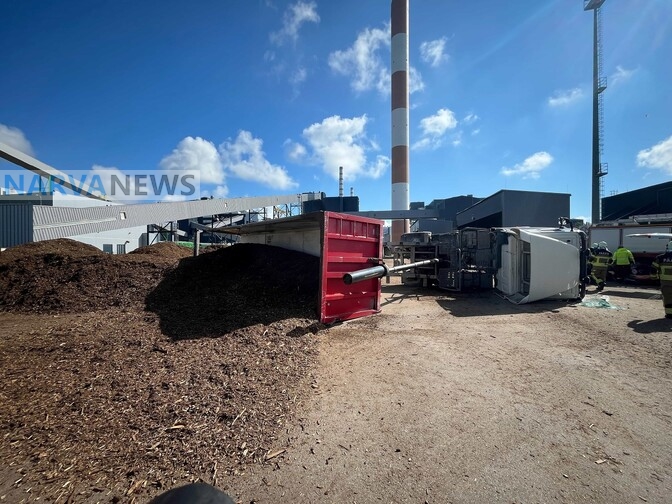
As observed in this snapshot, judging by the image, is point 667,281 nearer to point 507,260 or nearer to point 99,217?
point 507,260

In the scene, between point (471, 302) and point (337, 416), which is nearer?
point (337, 416)

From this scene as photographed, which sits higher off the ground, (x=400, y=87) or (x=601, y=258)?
(x=400, y=87)

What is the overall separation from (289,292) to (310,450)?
3991 millimetres

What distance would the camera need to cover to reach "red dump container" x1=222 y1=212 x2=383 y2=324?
553 cm

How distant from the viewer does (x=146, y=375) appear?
321 centimetres

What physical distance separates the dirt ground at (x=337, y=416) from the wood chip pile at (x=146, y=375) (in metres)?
0.02

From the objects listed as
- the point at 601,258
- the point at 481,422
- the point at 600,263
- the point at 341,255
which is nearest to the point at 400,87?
the point at 601,258

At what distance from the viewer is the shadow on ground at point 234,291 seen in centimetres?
496

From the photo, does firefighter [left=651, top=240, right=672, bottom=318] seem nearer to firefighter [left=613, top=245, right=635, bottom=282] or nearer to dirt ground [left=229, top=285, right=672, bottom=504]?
dirt ground [left=229, top=285, right=672, bottom=504]

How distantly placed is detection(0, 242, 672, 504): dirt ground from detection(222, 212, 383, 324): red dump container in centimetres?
90

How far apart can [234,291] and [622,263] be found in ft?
49.5

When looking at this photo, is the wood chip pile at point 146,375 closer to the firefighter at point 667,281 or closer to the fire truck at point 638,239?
the firefighter at point 667,281

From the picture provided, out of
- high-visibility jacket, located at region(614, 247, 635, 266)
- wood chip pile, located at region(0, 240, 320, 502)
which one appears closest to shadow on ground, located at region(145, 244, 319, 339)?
wood chip pile, located at region(0, 240, 320, 502)

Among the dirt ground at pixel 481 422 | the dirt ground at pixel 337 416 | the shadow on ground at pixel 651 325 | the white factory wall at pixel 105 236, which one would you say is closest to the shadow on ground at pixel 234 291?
the dirt ground at pixel 337 416
